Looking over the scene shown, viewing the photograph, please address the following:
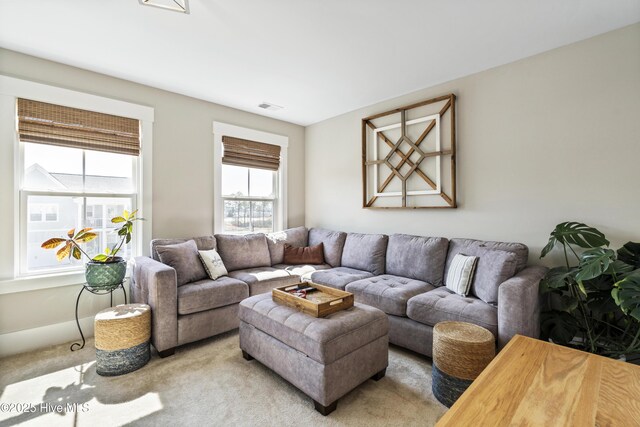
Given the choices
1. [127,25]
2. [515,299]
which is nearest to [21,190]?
[127,25]

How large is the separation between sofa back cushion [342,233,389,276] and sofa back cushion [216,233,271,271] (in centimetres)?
103

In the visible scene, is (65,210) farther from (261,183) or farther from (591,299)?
(591,299)

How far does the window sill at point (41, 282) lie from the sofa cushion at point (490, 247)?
3636mm

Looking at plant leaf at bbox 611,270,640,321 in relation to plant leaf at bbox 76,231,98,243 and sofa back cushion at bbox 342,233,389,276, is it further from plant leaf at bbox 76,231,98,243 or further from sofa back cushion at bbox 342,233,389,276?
plant leaf at bbox 76,231,98,243

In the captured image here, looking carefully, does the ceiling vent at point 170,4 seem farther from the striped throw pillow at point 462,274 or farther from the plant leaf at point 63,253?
the striped throw pillow at point 462,274

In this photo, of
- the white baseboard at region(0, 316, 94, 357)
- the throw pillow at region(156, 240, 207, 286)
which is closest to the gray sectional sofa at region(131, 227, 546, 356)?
the throw pillow at region(156, 240, 207, 286)

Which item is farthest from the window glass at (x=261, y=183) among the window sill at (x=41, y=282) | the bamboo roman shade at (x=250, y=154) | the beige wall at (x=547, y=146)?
the window sill at (x=41, y=282)

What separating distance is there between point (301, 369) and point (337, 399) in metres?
0.28

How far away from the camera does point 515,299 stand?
2.07 meters

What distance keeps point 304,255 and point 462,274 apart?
1986mm

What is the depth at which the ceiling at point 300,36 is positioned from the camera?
212 centimetres

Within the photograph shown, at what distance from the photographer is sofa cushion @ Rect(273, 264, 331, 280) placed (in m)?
3.58

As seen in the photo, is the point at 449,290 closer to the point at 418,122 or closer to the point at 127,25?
the point at 418,122

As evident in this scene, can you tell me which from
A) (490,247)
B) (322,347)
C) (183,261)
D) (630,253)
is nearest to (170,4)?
(183,261)
